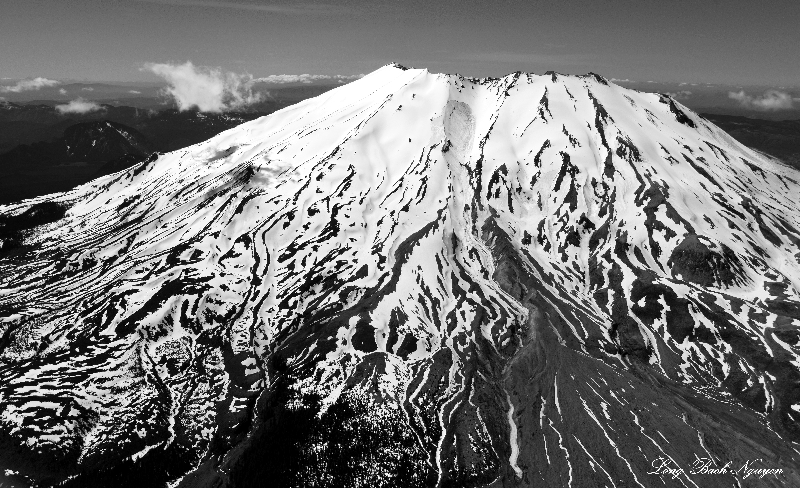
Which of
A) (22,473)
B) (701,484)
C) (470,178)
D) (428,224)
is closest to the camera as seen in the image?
(701,484)

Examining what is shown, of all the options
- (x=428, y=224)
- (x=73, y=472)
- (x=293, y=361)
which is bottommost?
(x=73, y=472)

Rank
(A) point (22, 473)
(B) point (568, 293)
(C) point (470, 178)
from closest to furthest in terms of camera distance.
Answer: (A) point (22, 473)
(B) point (568, 293)
(C) point (470, 178)

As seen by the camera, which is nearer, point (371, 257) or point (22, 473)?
point (22, 473)

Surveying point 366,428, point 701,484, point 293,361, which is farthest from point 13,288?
point 701,484

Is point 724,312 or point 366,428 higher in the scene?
point 724,312

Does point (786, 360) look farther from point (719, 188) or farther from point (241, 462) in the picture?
point (241, 462)

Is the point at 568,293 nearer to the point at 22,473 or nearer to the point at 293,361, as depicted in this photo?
the point at 293,361

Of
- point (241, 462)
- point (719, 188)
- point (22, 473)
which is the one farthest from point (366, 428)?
point (719, 188)
